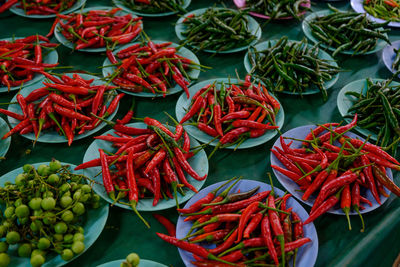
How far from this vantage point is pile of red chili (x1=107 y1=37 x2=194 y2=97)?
2.66 meters

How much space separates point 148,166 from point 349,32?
283cm

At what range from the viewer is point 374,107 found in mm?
2473

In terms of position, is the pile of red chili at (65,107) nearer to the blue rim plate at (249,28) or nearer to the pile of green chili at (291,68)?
the blue rim plate at (249,28)

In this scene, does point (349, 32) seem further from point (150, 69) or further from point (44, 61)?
point (44, 61)

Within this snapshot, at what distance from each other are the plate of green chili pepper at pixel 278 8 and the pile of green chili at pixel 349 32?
0.33m

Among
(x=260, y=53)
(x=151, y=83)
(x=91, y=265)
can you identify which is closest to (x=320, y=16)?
(x=260, y=53)

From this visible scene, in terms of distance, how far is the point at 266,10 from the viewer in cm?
379

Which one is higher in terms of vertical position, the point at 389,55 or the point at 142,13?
the point at 142,13

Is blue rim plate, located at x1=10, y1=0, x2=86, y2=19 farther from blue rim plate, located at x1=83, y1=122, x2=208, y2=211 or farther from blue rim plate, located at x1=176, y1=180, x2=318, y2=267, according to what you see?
blue rim plate, located at x1=176, y1=180, x2=318, y2=267

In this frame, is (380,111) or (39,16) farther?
(39,16)

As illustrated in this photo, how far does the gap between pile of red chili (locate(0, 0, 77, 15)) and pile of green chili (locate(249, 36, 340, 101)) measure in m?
2.38

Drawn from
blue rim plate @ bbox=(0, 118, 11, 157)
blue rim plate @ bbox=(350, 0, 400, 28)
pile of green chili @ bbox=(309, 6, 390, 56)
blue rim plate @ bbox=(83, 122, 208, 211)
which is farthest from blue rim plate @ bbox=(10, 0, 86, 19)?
blue rim plate @ bbox=(350, 0, 400, 28)

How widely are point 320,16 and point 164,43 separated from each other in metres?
2.04

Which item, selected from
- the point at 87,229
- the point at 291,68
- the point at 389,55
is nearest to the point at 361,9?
the point at 389,55
